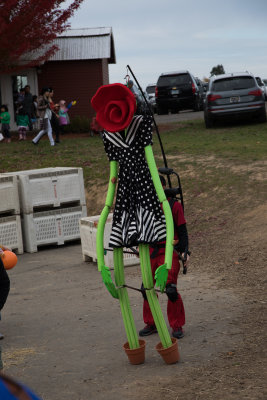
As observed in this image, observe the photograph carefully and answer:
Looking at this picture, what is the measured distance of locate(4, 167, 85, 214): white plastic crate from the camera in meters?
11.4

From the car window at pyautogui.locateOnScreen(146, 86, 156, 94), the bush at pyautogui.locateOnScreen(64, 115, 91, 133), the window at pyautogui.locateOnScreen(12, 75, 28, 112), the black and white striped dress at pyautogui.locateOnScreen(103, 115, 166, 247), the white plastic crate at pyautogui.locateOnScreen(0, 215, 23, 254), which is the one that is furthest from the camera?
the car window at pyautogui.locateOnScreen(146, 86, 156, 94)

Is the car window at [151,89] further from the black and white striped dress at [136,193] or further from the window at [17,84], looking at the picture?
the black and white striped dress at [136,193]

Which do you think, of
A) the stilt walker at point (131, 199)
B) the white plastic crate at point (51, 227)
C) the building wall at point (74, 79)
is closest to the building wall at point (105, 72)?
the building wall at point (74, 79)

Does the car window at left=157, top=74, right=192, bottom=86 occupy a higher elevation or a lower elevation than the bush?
higher

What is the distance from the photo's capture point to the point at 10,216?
37.2 ft

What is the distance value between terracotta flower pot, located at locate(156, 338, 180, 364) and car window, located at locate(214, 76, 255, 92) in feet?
51.2

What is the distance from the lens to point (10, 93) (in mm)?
26047

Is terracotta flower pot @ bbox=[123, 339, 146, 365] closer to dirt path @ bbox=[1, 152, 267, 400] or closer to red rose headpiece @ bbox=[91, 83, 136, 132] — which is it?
dirt path @ bbox=[1, 152, 267, 400]

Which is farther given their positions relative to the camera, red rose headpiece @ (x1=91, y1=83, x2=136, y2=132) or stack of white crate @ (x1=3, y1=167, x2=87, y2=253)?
stack of white crate @ (x1=3, y1=167, x2=87, y2=253)

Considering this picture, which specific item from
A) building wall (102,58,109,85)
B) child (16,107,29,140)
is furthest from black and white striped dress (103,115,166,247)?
building wall (102,58,109,85)

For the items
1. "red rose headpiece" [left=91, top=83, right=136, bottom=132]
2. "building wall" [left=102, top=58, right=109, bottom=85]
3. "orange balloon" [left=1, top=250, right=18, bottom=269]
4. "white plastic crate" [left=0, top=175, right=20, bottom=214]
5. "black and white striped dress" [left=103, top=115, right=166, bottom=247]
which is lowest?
"white plastic crate" [left=0, top=175, right=20, bottom=214]

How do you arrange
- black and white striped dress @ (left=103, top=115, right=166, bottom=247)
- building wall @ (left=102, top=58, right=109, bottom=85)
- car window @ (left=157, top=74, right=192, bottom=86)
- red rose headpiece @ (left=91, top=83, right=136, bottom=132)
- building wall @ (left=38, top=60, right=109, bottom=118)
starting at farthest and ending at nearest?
1. car window @ (left=157, top=74, right=192, bottom=86)
2. building wall @ (left=102, top=58, right=109, bottom=85)
3. building wall @ (left=38, top=60, right=109, bottom=118)
4. black and white striped dress @ (left=103, top=115, right=166, bottom=247)
5. red rose headpiece @ (left=91, top=83, right=136, bottom=132)

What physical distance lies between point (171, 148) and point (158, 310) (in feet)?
37.7

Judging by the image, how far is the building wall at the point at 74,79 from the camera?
27203 millimetres
